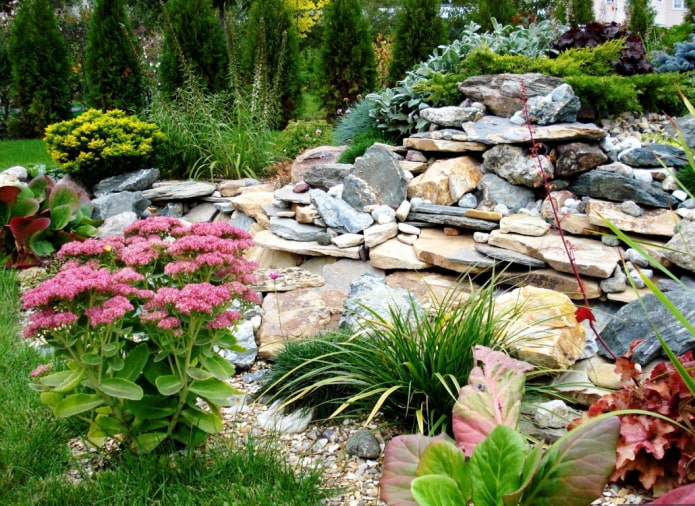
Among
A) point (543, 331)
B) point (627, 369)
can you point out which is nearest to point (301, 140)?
point (543, 331)

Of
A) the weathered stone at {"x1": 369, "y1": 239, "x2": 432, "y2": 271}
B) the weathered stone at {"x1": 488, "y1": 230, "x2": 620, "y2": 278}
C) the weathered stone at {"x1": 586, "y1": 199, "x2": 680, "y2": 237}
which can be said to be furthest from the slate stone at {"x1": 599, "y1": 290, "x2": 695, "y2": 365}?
the weathered stone at {"x1": 369, "y1": 239, "x2": 432, "y2": 271}

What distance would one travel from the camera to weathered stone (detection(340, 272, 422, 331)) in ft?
11.2

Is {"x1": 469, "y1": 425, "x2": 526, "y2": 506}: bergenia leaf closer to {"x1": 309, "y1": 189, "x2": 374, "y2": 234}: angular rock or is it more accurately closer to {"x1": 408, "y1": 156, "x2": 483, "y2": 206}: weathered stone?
{"x1": 309, "y1": 189, "x2": 374, "y2": 234}: angular rock

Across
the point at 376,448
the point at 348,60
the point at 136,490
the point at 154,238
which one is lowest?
the point at 376,448

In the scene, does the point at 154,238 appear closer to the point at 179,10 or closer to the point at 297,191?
the point at 297,191

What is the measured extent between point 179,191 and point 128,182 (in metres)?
0.58

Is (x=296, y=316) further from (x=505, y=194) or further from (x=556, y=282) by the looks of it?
(x=505, y=194)

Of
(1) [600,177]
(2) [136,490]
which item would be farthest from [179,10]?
(2) [136,490]

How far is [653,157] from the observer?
187 inches

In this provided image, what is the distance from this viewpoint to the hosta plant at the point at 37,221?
502 centimetres

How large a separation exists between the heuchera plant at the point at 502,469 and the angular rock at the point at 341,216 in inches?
123

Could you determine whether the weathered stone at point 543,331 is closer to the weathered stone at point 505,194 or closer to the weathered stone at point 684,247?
the weathered stone at point 684,247

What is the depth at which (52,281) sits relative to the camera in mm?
2080

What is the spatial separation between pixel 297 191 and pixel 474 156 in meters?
1.53
